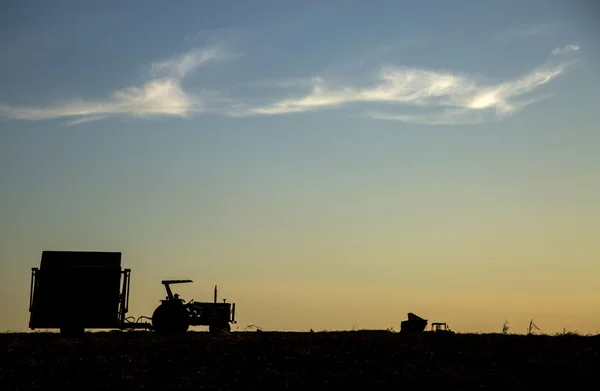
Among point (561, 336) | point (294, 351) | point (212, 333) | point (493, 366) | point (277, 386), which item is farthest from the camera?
point (212, 333)

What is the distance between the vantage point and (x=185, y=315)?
4119 centimetres

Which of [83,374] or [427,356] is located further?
[427,356]

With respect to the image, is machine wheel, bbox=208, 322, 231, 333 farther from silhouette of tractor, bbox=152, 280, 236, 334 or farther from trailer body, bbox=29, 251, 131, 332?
trailer body, bbox=29, 251, 131, 332

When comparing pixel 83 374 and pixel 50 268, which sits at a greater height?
pixel 50 268

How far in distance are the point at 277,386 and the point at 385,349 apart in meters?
6.21

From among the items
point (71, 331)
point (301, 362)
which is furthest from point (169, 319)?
point (301, 362)

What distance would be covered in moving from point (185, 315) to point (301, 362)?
1175 cm

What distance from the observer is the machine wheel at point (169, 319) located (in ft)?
133

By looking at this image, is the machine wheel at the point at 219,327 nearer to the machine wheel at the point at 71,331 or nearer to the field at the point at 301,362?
the field at the point at 301,362

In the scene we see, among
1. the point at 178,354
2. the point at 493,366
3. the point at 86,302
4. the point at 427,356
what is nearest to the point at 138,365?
the point at 178,354

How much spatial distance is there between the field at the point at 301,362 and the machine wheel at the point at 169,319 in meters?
4.24

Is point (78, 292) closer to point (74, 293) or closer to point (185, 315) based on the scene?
point (74, 293)

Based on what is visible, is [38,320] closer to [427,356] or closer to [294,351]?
[294,351]

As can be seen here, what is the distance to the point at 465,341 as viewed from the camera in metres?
34.3
